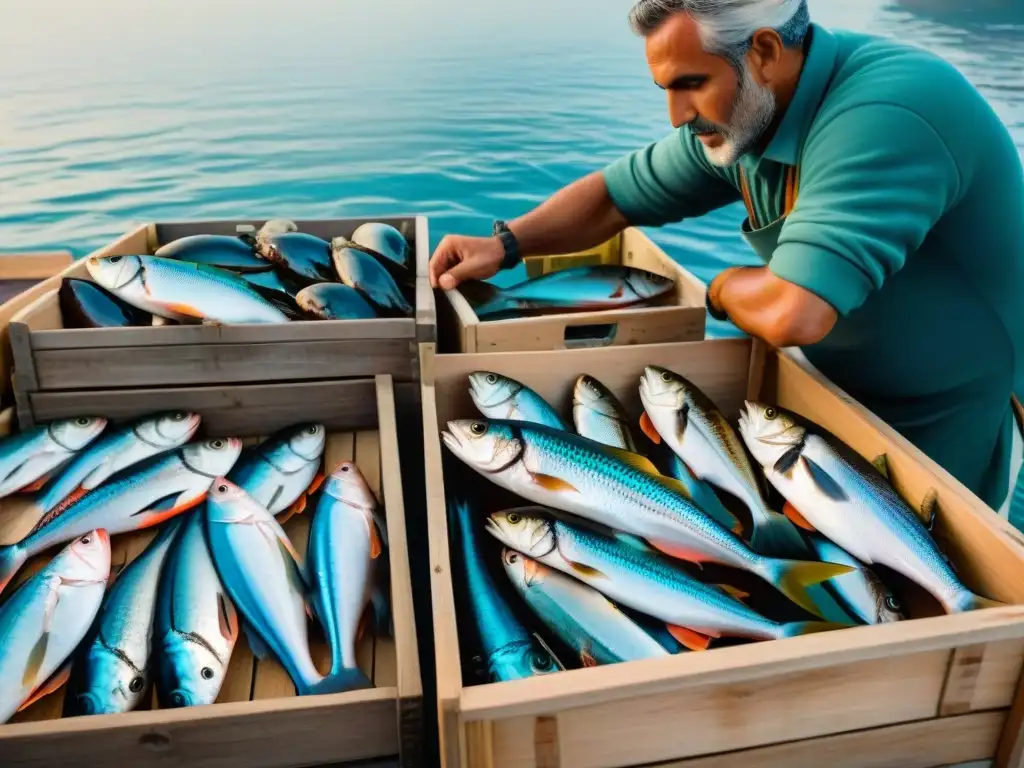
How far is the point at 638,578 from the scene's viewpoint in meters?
1.03

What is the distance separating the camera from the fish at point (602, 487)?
109 centimetres

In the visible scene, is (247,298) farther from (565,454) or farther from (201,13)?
(201,13)

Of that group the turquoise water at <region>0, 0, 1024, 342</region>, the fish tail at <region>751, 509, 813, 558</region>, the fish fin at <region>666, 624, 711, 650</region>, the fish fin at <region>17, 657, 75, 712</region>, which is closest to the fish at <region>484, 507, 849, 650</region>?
the fish fin at <region>666, 624, 711, 650</region>

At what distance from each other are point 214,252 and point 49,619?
1102mm

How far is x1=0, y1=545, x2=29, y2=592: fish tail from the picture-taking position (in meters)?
1.19

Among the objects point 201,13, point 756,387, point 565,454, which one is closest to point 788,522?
point 565,454

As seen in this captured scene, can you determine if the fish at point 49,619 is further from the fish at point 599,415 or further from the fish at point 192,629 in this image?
the fish at point 599,415

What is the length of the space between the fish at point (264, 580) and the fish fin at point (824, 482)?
702mm

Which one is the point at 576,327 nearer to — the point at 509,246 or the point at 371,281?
the point at 509,246

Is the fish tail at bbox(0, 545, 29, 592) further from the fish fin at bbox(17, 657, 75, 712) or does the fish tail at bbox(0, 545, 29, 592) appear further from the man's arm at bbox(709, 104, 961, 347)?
the man's arm at bbox(709, 104, 961, 347)

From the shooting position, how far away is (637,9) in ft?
4.11

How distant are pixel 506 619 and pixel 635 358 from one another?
0.65 meters

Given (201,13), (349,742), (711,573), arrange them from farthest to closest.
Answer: (201,13), (711,573), (349,742)

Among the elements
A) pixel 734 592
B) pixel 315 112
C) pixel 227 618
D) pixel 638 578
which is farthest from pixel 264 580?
pixel 315 112
